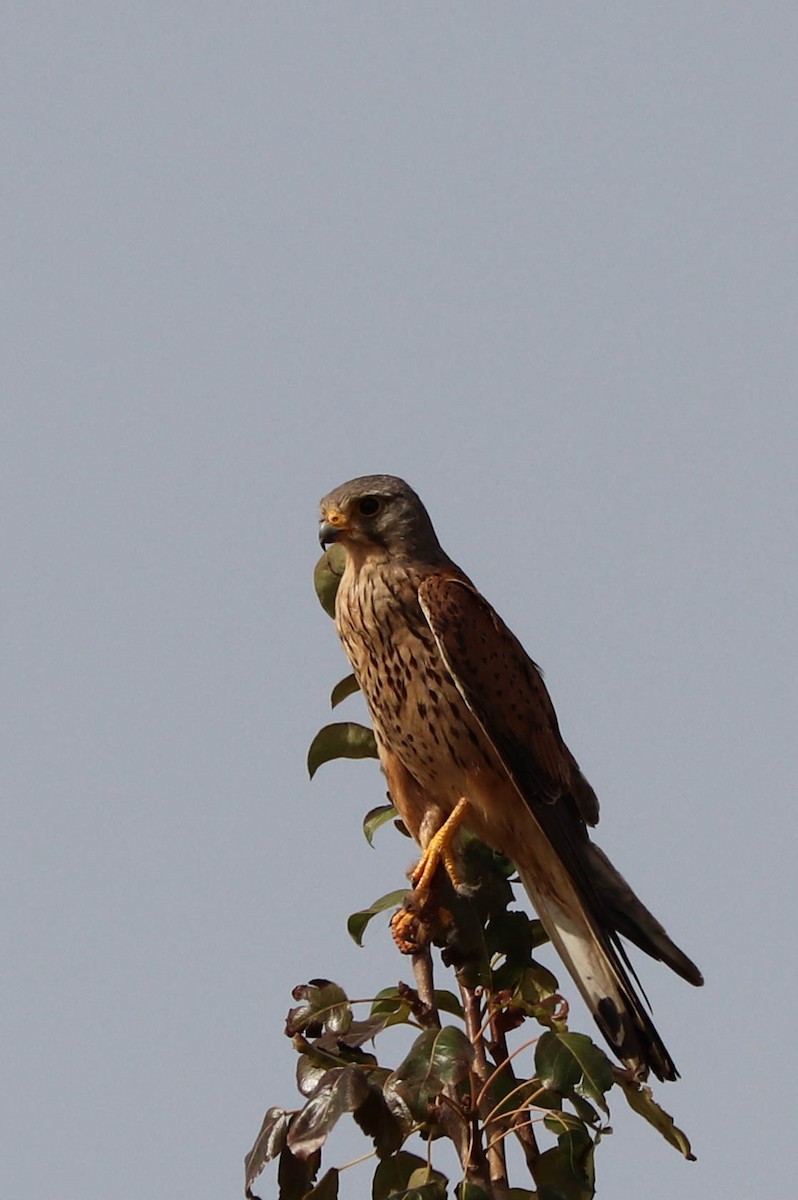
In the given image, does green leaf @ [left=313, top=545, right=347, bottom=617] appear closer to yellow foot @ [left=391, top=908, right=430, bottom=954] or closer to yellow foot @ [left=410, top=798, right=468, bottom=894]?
yellow foot @ [left=410, top=798, right=468, bottom=894]

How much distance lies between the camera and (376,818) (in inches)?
184

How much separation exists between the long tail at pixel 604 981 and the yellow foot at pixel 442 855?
27 centimetres

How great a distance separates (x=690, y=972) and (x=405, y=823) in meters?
0.92

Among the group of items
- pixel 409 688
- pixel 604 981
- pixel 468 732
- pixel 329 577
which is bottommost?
pixel 604 981

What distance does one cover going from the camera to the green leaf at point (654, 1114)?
370 cm

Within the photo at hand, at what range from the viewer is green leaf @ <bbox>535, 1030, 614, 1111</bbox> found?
Answer: 11.3 ft

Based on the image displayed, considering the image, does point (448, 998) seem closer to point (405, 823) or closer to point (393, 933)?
point (393, 933)

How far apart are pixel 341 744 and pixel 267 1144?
4.41ft

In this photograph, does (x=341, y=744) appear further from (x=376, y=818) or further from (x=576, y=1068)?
(x=576, y=1068)

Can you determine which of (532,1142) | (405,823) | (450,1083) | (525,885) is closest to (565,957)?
(525,885)

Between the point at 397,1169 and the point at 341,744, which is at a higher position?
the point at 341,744

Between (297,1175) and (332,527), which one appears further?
(332,527)

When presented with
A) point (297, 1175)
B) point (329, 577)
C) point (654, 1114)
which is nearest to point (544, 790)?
point (329, 577)

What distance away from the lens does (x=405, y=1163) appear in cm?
357
